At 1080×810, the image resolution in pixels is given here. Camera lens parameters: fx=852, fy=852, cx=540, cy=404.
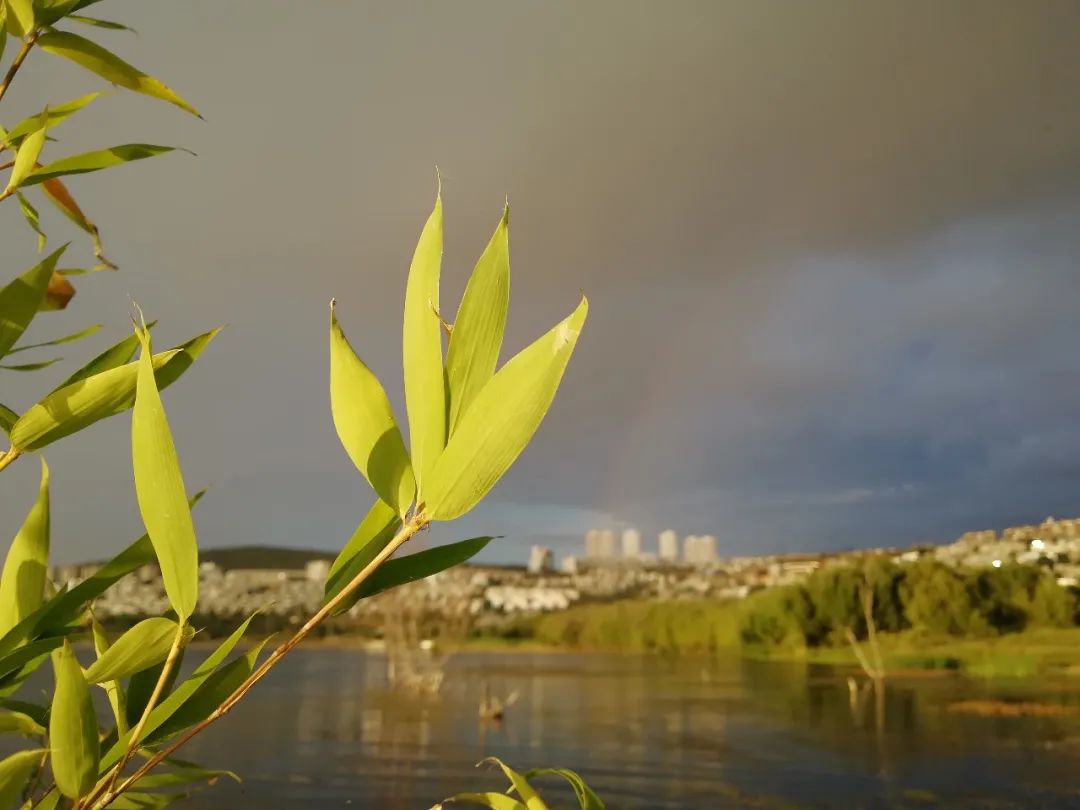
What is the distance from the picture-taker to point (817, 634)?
1346 cm

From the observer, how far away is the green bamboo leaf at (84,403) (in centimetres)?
29

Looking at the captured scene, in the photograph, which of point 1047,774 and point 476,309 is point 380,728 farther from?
point 476,309

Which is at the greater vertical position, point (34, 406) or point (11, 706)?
point (34, 406)

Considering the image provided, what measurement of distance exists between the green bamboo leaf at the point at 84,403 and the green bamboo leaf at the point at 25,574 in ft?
0.13

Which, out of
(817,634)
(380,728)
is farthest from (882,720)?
(380,728)

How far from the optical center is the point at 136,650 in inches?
8.9

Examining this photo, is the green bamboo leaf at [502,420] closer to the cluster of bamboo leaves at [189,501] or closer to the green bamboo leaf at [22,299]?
the cluster of bamboo leaves at [189,501]

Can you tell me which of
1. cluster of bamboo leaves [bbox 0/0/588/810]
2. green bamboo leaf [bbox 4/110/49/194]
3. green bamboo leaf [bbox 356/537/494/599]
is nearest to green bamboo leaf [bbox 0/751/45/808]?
cluster of bamboo leaves [bbox 0/0/588/810]

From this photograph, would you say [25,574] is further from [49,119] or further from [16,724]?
[49,119]

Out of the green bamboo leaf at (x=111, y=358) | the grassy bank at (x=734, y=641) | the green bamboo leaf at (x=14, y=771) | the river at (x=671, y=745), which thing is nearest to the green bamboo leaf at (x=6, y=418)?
the green bamboo leaf at (x=111, y=358)

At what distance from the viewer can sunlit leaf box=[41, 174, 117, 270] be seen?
0.43m

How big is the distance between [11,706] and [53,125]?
0.91 ft

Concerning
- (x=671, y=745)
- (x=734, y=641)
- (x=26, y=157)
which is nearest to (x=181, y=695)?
(x=26, y=157)

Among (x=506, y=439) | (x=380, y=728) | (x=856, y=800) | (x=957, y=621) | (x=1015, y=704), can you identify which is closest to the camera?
(x=506, y=439)
